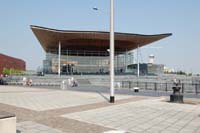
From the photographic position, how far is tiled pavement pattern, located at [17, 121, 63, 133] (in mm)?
7558

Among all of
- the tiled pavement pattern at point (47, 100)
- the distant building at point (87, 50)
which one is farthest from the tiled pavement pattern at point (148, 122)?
the distant building at point (87, 50)

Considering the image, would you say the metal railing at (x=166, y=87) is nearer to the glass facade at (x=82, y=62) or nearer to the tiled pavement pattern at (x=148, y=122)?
the tiled pavement pattern at (x=148, y=122)

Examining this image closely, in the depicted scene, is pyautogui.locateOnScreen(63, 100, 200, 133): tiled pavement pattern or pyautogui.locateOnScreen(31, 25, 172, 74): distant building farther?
pyautogui.locateOnScreen(31, 25, 172, 74): distant building

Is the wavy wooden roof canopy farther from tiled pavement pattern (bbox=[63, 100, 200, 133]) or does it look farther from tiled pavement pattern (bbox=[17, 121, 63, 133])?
tiled pavement pattern (bbox=[17, 121, 63, 133])

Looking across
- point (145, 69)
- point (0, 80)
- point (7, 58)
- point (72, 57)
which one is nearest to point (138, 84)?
point (0, 80)

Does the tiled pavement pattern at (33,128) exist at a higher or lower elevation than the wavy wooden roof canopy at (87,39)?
lower

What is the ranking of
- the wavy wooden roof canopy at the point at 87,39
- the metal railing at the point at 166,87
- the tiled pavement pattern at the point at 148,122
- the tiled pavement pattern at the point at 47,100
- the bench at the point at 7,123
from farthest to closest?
the wavy wooden roof canopy at the point at 87,39, the metal railing at the point at 166,87, the tiled pavement pattern at the point at 47,100, the tiled pavement pattern at the point at 148,122, the bench at the point at 7,123

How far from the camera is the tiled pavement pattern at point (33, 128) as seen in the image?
756cm

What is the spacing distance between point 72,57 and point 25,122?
60.6m

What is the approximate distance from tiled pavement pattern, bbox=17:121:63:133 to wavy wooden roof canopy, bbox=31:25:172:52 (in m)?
47.5

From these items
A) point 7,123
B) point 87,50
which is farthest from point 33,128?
point 87,50

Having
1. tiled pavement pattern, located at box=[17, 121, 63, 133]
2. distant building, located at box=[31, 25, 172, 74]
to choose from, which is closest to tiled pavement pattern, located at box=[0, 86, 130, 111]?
tiled pavement pattern, located at box=[17, 121, 63, 133]

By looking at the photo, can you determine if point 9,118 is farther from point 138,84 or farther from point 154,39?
point 154,39

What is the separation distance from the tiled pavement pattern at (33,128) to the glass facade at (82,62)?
57627 millimetres
